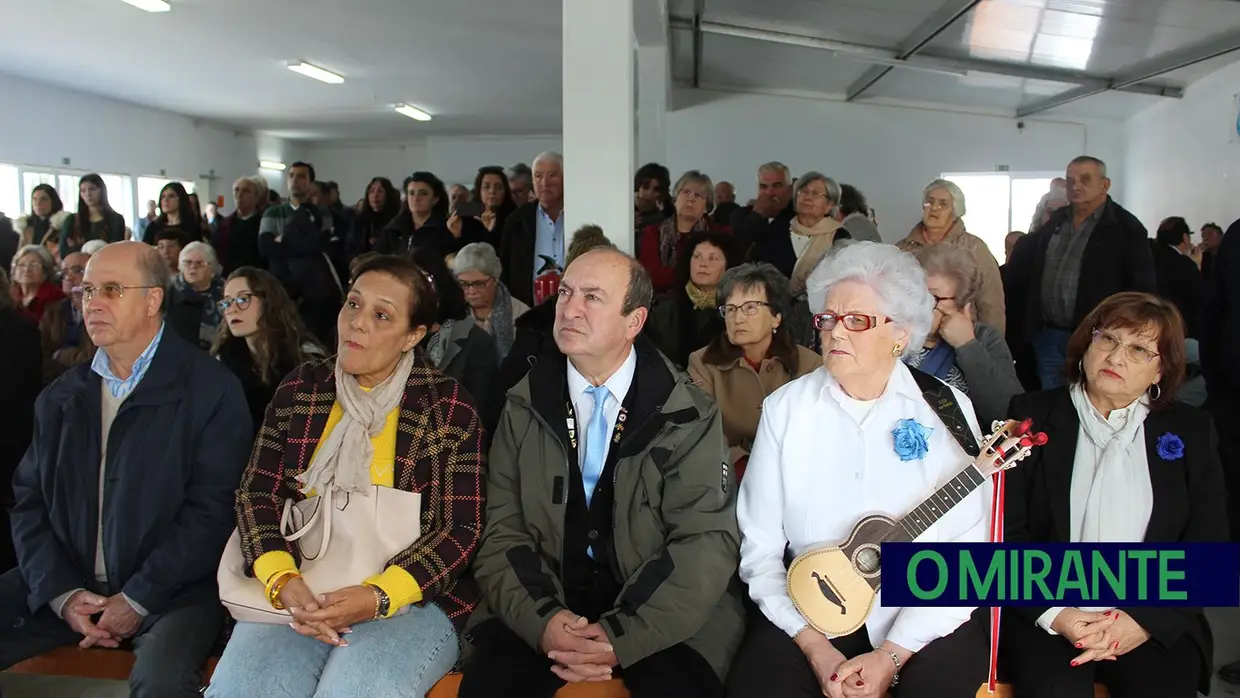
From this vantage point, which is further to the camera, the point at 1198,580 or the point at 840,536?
the point at 1198,580

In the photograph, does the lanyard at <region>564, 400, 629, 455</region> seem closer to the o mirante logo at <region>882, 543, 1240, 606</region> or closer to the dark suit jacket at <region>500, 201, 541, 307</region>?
the o mirante logo at <region>882, 543, 1240, 606</region>

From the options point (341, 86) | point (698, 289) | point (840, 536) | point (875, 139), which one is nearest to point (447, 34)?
point (341, 86)

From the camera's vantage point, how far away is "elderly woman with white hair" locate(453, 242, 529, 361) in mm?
3723

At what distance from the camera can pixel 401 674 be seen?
1912 millimetres

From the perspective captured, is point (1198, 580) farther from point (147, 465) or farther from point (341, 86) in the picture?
point (341, 86)

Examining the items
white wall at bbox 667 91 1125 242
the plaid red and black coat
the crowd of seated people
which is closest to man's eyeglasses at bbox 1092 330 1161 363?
the crowd of seated people

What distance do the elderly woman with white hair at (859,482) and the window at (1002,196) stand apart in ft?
35.9

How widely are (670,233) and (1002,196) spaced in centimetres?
928

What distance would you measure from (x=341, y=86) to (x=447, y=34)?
11.7 ft

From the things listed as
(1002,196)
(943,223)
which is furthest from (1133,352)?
(1002,196)

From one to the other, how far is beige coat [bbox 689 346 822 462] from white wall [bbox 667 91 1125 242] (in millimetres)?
9676

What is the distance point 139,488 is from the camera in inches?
86.2

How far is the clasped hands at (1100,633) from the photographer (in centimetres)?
196

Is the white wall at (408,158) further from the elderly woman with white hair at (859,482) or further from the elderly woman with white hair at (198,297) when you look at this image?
the elderly woman with white hair at (859,482)
